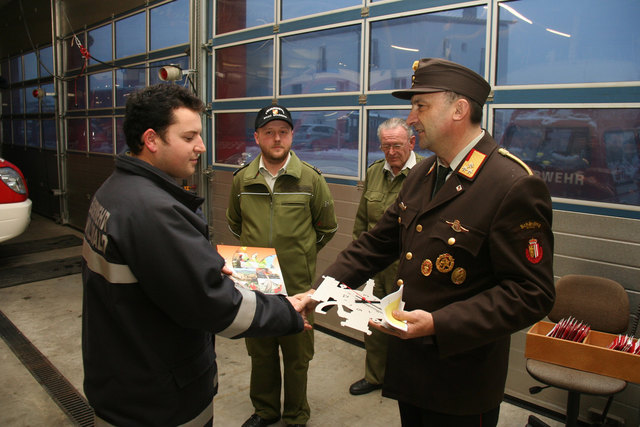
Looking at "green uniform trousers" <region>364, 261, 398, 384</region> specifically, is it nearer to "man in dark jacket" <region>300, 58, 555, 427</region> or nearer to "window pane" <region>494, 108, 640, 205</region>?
"window pane" <region>494, 108, 640, 205</region>

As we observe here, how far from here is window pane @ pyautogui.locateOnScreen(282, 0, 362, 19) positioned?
3891mm

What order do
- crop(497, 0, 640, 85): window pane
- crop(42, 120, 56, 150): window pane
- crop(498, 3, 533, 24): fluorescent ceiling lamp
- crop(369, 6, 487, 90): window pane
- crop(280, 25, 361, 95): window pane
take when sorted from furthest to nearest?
1. crop(42, 120, 56, 150): window pane
2. crop(280, 25, 361, 95): window pane
3. crop(369, 6, 487, 90): window pane
4. crop(498, 3, 533, 24): fluorescent ceiling lamp
5. crop(497, 0, 640, 85): window pane

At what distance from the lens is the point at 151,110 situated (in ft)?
5.01

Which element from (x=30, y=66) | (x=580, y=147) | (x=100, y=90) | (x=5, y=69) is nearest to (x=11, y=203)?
(x=100, y=90)

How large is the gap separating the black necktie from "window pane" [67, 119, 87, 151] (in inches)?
297

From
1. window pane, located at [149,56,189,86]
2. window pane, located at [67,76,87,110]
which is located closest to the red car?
window pane, located at [149,56,189,86]

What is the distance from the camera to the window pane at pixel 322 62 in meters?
3.87

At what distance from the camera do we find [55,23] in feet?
26.7

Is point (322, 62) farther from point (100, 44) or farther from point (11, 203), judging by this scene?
point (100, 44)

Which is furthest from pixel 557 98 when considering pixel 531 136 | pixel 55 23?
pixel 55 23

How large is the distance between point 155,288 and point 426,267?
836mm

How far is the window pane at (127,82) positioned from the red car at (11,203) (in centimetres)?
180

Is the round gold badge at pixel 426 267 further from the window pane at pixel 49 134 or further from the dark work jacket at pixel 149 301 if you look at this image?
the window pane at pixel 49 134

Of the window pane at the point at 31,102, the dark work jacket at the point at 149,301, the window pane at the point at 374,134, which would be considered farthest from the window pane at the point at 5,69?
the dark work jacket at the point at 149,301
